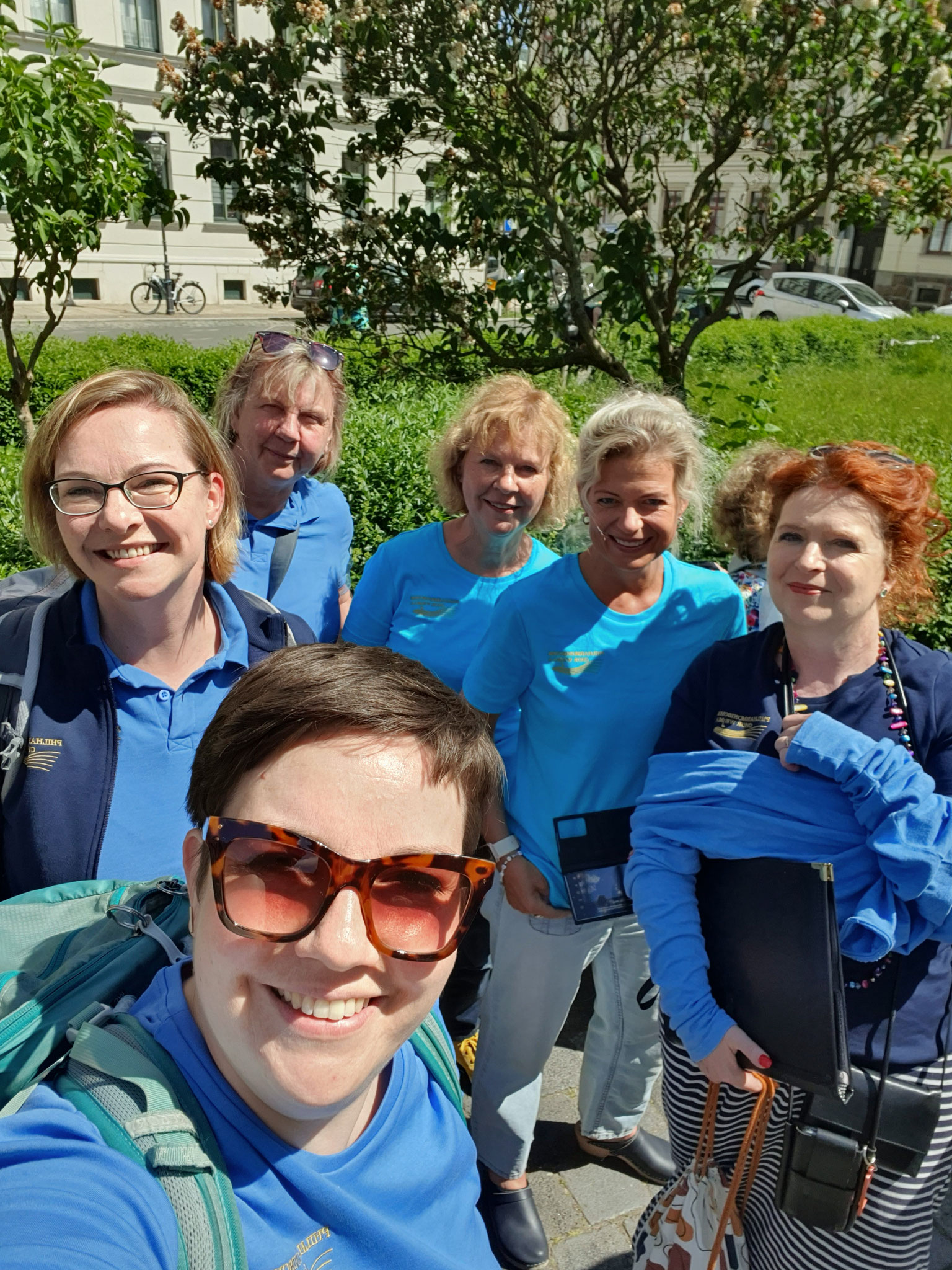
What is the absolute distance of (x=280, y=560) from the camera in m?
3.13

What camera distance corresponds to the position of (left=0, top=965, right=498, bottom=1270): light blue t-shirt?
3.11ft

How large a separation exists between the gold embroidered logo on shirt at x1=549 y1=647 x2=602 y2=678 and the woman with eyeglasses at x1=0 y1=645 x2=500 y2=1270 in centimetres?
116

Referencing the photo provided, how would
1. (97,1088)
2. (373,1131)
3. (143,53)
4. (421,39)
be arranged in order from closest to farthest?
(97,1088)
(373,1131)
(421,39)
(143,53)

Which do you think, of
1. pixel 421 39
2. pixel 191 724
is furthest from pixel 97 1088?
pixel 421 39

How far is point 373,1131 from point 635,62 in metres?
6.04

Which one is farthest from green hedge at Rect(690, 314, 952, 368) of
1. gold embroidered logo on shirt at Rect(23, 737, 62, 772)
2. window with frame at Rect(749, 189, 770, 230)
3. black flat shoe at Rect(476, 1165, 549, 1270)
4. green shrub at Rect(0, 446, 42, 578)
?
gold embroidered logo on shirt at Rect(23, 737, 62, 772)

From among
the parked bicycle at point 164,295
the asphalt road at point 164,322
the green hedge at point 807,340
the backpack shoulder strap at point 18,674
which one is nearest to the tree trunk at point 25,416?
the backpack shoulder strap at point 18,674

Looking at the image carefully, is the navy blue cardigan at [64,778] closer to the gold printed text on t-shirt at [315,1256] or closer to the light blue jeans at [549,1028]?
Result: the gold printed text on t-shirt at [315,1256]

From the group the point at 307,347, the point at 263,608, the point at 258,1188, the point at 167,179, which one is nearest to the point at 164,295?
the point at 167,179

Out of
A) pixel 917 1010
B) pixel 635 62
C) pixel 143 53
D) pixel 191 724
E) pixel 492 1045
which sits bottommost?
pixel 492 1045

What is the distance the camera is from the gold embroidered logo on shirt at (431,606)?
2.96 metres

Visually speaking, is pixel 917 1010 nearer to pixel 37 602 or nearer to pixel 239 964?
pixel 239 964

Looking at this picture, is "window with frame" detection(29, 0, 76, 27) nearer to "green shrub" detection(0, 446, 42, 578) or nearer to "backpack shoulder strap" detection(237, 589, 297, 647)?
"green shrub" detection(0, 446, 42, 578)

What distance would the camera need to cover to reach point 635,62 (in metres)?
5.57
